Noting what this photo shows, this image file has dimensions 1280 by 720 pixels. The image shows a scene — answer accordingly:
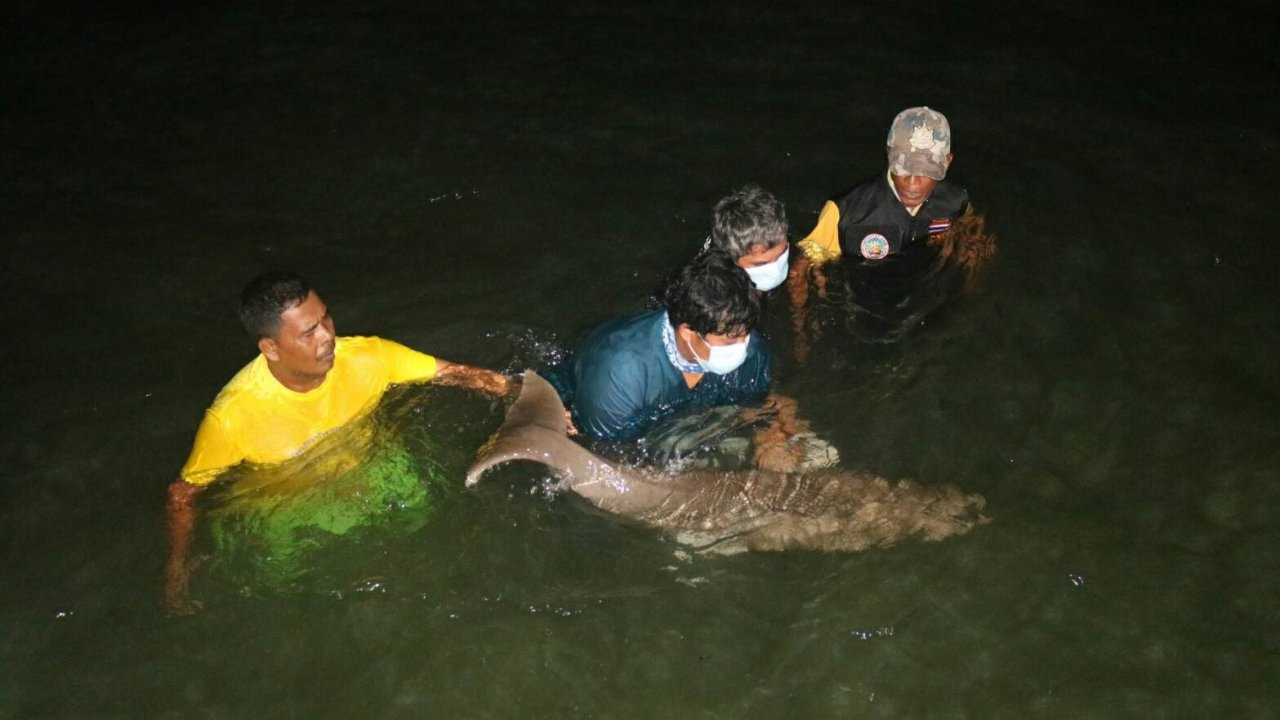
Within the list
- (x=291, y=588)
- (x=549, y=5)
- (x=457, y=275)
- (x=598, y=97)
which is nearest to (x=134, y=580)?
(x=291, y=588)

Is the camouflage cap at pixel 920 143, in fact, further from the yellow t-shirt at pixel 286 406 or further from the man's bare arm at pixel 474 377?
the yellow t-shirt at pixel 286 406

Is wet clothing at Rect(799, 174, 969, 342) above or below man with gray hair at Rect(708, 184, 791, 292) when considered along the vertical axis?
below

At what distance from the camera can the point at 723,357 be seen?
425 cm

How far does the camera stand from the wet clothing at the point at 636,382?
444cm

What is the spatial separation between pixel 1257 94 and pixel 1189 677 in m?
5.61

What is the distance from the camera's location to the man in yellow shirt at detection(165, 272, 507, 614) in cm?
414

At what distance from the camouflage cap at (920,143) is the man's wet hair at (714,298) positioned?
1.62m

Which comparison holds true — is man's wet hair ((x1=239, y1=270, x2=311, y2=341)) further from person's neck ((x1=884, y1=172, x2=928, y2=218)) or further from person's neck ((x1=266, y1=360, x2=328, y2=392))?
person's neck ((x1=884, y1=172, x2=928, y2=218))

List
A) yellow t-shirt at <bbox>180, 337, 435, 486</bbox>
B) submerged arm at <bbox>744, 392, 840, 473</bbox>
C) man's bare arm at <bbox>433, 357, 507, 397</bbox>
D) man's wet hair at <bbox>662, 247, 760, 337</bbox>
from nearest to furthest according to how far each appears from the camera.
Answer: man's wet hair at <bbox>662, 247, 760, 337</bbox> < yellow t-shirt at <bbox>180, 337, 435, 486</bbox> < man's bare arm at <bbox>433, 357, 507, 397</bbox> < submerged arm at <bbox>744, 392, 840, 473</bbox>

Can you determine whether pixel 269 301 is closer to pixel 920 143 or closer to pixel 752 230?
pixel 752 230

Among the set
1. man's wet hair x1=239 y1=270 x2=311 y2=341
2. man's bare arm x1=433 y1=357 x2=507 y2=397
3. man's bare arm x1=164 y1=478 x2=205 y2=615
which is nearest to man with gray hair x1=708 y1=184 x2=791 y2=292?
man's bare arm x1=433 y1=357 x2=507 y2=397

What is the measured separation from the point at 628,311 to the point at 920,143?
1.95 meters

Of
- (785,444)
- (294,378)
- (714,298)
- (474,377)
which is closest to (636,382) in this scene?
(714,298)

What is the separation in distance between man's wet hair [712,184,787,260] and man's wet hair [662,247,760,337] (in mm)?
537
